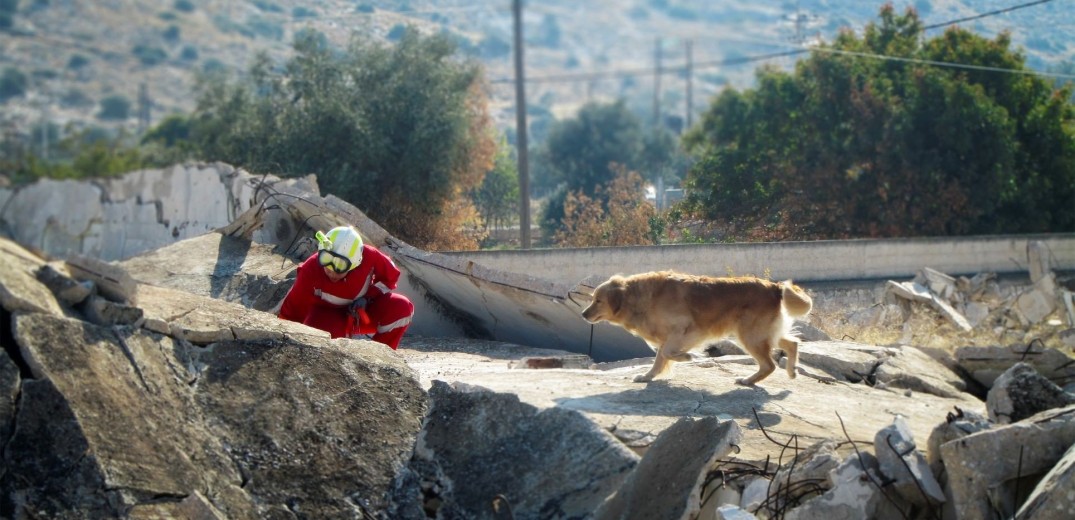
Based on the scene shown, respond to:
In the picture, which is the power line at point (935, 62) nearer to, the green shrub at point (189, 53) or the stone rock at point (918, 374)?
the stone rock at point (918, 374)

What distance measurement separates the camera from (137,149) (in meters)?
44.3

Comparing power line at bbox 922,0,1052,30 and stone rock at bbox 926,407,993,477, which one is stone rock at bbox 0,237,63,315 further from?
power line at bbox 922,0,1052,30

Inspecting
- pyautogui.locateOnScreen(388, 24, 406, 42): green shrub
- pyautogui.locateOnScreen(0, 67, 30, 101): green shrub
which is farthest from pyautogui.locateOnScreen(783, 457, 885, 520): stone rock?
pyautogui.locateOnScreen(0, 67, 30, 101): green shrub

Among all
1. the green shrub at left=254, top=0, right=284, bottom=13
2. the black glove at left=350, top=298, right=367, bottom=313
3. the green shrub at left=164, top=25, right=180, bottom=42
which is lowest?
the black glove at left=350, top=298, right=367, bottom=313

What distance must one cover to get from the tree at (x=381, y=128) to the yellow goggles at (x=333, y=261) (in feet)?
34.2

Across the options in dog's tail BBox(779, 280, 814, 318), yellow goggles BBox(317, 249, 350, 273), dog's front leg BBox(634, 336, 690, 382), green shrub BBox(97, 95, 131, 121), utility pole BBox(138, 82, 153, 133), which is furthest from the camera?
green shrub BBox(97, 95, 131, 121)

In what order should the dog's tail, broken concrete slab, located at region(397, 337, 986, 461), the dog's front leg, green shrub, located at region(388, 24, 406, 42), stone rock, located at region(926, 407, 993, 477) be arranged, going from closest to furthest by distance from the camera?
stone rock, located at region(926, 407, 993, 477), broken concrete slab, located at region(397, 337, 986, 461), the dog's front leg, the dog's tail, green shrub, located at region(388, 24, 406, 42)

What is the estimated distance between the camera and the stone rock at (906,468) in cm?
624

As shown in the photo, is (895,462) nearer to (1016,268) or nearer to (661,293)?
(661,293)

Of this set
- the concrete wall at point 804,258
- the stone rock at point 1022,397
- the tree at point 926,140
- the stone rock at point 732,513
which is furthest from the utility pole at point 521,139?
the stone rock at point 732,513

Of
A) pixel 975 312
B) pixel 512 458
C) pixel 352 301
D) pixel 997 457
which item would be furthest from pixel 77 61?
pixel 997 457

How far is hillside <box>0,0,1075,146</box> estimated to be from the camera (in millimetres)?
24141

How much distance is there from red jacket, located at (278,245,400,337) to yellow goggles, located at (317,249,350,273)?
0.14 metres

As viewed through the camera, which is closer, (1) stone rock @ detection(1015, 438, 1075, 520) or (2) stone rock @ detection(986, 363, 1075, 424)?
(1) stone rock @ detection(1015, 438, 1075, 520)
